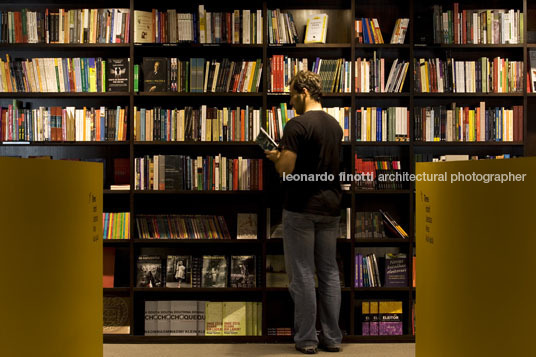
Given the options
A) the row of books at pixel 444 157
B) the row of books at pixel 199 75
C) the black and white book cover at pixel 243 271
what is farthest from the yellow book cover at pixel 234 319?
the row of books at pixel 444 157

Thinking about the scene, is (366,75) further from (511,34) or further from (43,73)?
(43,73)

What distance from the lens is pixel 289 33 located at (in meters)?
3.70

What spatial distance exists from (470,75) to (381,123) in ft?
2.47

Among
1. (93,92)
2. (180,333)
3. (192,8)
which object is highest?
(192,8)

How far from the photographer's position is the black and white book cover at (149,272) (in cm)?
368

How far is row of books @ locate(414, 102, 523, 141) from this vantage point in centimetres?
372

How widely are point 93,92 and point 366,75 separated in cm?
198

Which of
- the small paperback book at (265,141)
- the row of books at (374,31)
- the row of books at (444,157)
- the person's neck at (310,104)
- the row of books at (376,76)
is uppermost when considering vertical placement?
the row of books at (374,31)

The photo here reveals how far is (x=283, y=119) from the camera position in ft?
12.1

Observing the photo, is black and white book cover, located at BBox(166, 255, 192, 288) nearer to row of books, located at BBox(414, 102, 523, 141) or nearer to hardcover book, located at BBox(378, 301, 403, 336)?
hardcover book, located at BBox(378, 301, 403, 336)

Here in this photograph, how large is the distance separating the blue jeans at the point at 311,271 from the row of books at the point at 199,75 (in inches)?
40.8

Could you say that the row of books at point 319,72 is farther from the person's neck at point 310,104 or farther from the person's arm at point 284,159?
Result: the person's arm at point 284,159

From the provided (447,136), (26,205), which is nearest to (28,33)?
(26,205)

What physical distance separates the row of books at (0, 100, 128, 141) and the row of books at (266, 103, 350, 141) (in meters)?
1.07
